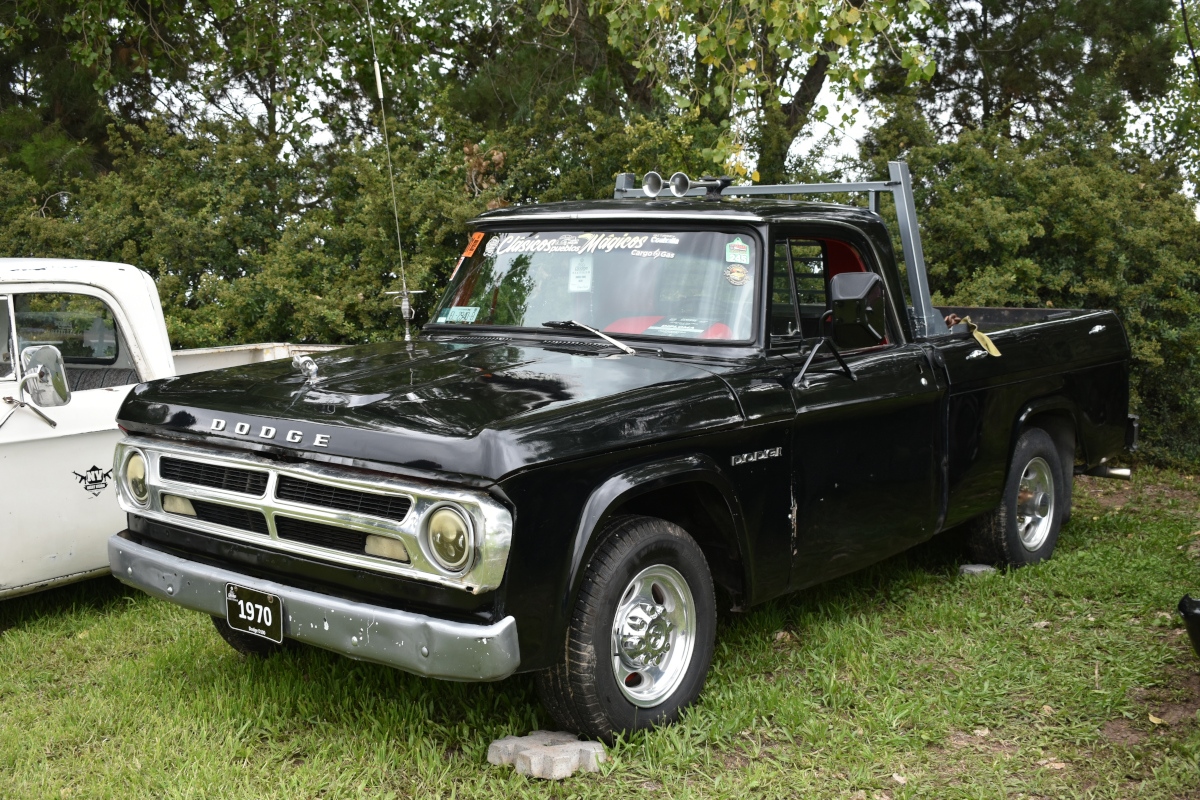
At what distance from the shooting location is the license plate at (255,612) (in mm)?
3809

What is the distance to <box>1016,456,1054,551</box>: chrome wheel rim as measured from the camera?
6.37 m

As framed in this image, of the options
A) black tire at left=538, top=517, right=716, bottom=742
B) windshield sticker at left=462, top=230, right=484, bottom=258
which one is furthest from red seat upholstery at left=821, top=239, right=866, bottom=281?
black tire at left=538, top=517, right=716, bottom=742

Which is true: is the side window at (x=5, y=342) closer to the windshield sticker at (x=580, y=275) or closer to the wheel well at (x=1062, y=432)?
the windshield sticker at (x=580, y=275)

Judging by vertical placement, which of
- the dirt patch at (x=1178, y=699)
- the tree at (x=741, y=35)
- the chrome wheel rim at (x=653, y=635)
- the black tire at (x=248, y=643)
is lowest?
the dirt patch at (x=1178, y=699)

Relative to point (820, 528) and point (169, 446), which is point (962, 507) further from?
point (169, 446)

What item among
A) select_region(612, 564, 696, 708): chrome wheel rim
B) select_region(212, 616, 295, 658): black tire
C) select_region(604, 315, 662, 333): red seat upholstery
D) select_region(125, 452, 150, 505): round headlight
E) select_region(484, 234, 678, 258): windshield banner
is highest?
select_region(484, 234, 678, 258): windshield banner

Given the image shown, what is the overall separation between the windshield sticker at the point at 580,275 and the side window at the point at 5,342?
2670mm

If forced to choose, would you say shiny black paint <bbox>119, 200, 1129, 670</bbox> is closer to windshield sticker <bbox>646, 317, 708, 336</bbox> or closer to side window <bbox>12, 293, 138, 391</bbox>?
windshield sticker <bbox>646, 317, 708, 336</bbox>

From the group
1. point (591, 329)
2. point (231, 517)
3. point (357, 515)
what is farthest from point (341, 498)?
point (591, 329)

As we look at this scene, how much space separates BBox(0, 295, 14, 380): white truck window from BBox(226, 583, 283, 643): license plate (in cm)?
221

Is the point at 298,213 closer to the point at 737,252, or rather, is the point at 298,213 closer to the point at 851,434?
the point at 737,252

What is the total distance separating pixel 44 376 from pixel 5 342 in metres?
0.45

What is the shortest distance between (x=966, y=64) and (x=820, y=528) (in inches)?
426

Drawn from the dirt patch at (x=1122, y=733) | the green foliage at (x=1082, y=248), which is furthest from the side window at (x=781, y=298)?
the green foliage at (x=1082, y=248)
